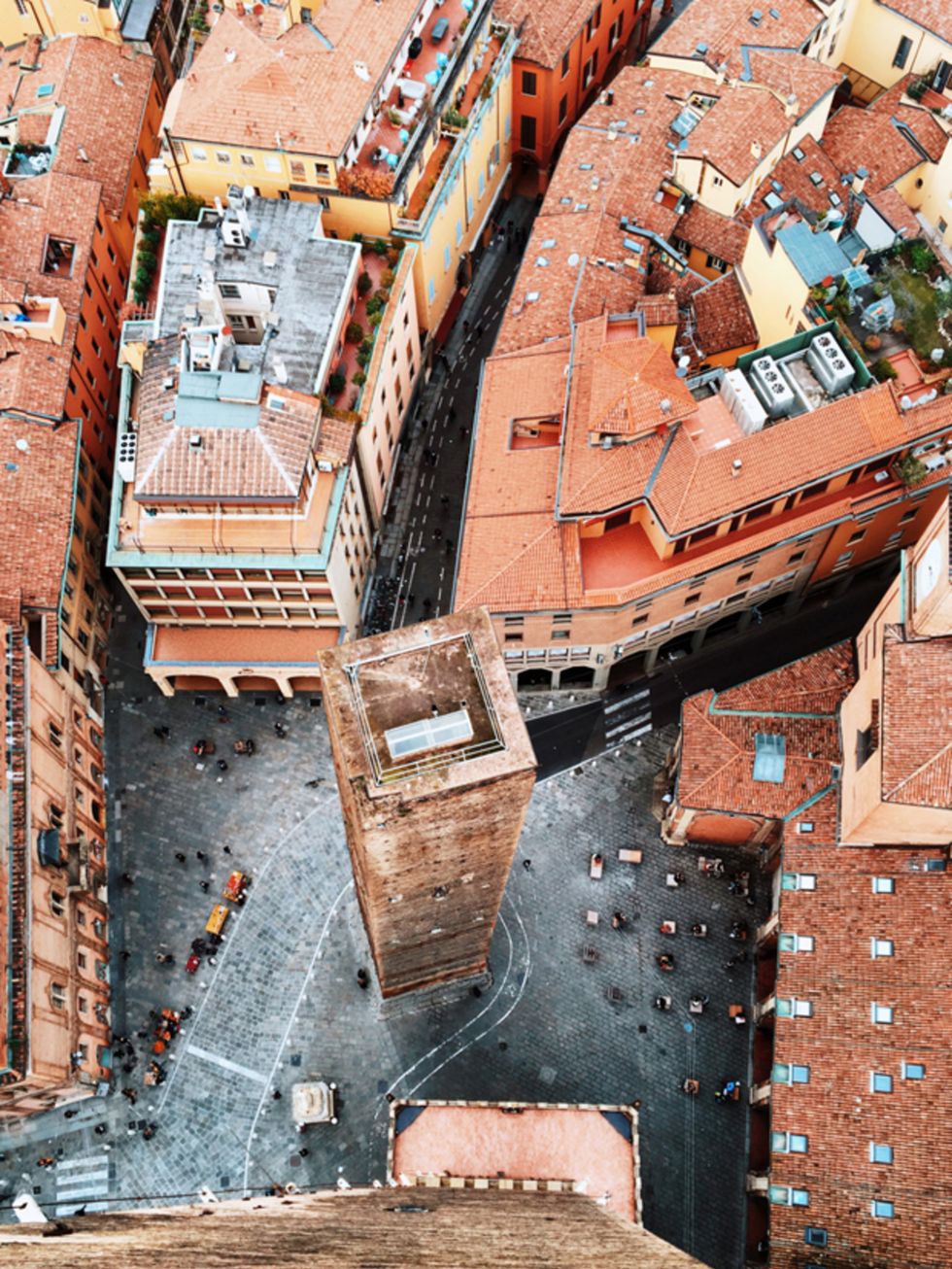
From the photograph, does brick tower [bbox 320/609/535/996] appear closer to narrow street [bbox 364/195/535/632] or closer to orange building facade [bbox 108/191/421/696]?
orange building facade [bbox 108/191/421/696]

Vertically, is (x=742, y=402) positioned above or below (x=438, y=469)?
below

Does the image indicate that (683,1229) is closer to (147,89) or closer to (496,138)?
(496,138)

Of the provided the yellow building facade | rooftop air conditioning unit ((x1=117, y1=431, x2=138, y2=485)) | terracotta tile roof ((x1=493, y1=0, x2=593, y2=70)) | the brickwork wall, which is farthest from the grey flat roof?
the brickwork wall

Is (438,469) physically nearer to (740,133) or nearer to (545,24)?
(740,133)

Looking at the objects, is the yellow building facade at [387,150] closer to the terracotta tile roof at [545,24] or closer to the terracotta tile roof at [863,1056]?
the terracotta tile roof at [545,24]

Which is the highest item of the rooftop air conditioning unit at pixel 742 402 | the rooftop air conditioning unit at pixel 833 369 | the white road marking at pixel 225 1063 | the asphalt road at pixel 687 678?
the rooftop air conditioning unit at pixel 833 369

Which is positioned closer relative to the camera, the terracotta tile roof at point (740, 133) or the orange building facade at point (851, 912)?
the orange building facade at point (851, 912)

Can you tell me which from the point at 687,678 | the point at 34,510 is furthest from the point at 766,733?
the point at 34,510

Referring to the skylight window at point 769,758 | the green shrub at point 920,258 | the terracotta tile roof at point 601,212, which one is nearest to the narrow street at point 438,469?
the terracotta tile roof at point 601,212
